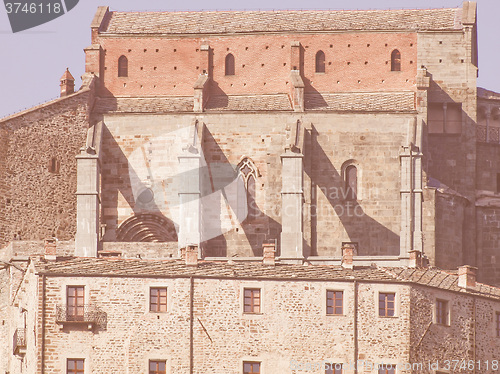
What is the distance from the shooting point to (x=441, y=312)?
7444cm

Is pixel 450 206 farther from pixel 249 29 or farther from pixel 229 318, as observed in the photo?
pixel 229 318

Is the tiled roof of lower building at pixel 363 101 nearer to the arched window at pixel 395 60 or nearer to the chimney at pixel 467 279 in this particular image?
the arched window at pixel 395 60

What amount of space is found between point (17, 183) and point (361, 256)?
51.9 ft

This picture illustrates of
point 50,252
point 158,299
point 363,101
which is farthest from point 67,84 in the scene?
point 158,299

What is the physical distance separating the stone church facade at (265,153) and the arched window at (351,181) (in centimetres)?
7

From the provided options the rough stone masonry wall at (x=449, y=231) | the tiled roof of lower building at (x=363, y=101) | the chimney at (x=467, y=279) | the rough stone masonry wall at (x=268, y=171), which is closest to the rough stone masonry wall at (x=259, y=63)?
the tiled roof of lower building at (x=363, y=101)

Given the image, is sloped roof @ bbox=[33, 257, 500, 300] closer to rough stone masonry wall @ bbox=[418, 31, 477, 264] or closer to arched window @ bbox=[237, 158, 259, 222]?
arched window @ bbox=[237, 158, 259, 222]

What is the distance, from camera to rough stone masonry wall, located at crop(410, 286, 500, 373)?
73312 millimetres

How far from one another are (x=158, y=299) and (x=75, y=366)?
3.92 meters

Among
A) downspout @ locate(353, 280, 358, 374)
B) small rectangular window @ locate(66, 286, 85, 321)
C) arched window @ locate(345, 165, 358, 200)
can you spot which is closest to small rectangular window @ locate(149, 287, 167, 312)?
small rectangular window @ locate(66, 286, 85, 321)

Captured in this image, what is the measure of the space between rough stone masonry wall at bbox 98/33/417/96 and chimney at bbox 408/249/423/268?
47.7 feet

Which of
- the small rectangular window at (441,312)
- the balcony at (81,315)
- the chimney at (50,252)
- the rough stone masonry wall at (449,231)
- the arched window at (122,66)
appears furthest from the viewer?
the arched window at (122,66)

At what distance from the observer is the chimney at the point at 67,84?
96500 millimetres

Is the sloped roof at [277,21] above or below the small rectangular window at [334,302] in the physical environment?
above
